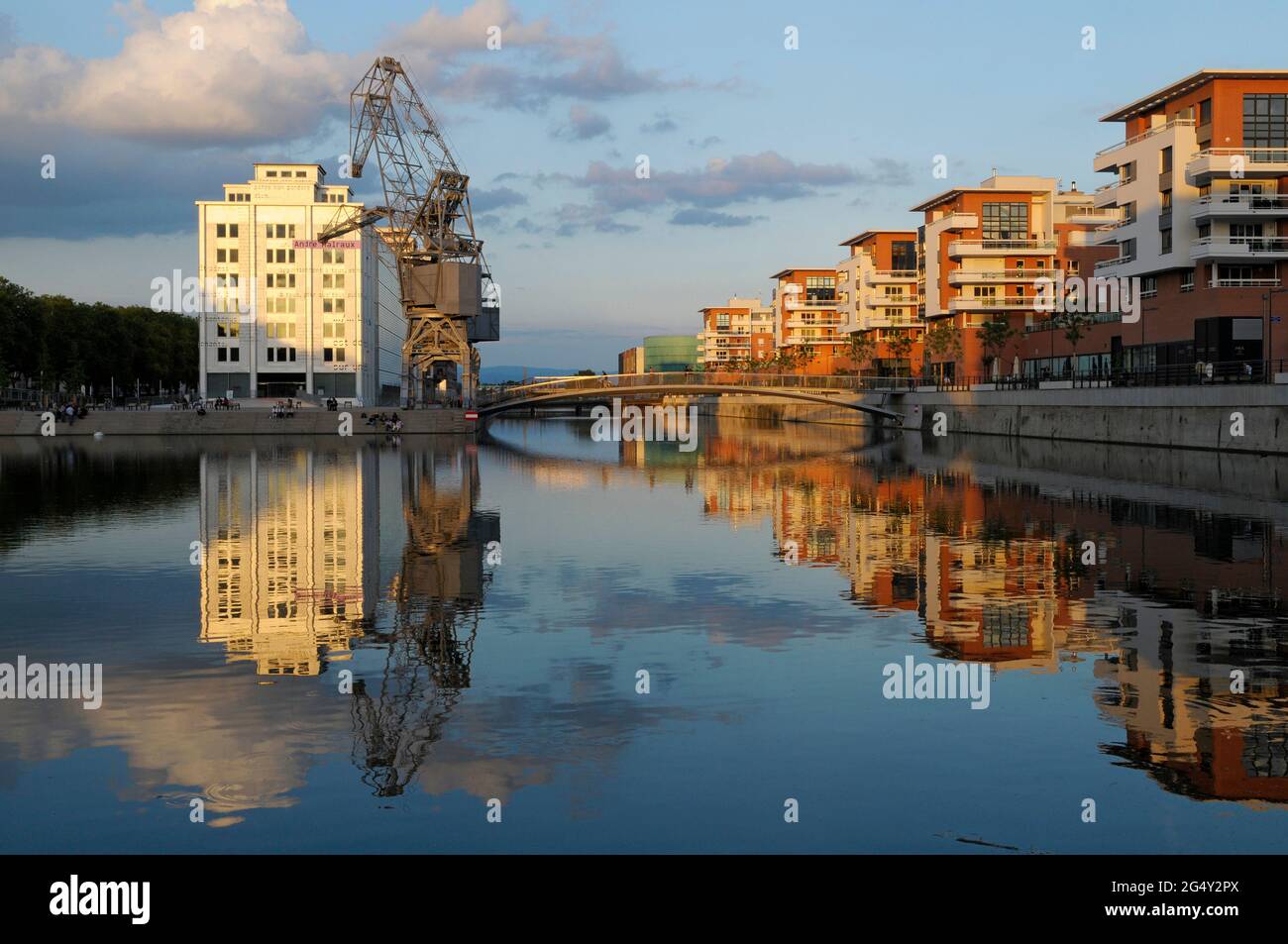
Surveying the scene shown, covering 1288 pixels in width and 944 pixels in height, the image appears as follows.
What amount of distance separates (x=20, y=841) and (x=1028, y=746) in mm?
9055

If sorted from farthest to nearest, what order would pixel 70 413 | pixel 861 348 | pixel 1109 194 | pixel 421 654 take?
pixel 861 348, pixel 70 413, pixel 1109 194, pixel 421 654

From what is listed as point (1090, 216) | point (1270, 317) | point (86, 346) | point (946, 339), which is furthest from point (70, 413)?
point (1090, 216)

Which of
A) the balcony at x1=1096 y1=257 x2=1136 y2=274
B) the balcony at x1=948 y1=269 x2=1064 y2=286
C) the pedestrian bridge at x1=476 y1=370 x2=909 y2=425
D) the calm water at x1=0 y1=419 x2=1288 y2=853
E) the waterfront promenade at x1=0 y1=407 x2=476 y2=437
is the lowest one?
the calm water at x1=0 y1=419 x2=1288 y2=853

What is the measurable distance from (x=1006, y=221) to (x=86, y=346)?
298 feet

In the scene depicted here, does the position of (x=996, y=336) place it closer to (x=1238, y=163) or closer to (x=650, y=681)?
(x=1238, y=163)

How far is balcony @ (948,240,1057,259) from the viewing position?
119125 mm

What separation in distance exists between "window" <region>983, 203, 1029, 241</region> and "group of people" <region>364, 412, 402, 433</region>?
58369mm

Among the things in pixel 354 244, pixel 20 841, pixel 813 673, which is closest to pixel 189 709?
pixel 20 841

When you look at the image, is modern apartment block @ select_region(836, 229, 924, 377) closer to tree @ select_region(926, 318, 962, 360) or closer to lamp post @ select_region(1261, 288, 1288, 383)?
tree @ select_region(926, 318, 962, 360)

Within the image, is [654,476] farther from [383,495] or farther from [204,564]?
[204,564]

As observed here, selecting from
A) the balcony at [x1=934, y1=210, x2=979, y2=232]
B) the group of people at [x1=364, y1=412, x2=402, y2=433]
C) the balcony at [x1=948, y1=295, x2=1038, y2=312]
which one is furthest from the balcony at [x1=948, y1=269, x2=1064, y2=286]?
the group of people at [x1=364, y1=412, x2=402, y2=433]

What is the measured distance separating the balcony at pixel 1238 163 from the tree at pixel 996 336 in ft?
119

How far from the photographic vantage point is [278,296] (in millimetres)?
136625

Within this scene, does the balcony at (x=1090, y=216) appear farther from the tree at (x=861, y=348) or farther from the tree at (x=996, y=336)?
the tree at (x=861, y=348)
